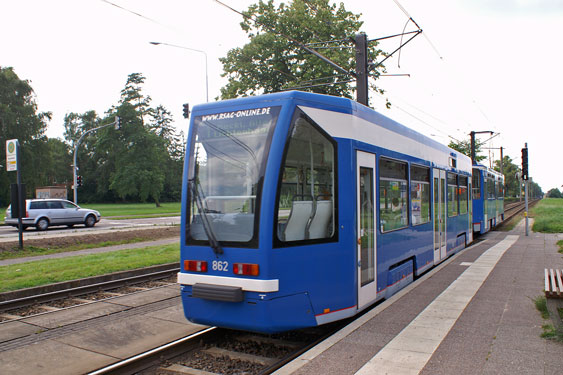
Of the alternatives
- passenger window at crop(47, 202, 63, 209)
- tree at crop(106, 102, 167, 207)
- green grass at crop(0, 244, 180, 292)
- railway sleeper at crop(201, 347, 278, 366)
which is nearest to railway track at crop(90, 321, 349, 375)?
railway sleeper at crop(201, 347, 278, 366)

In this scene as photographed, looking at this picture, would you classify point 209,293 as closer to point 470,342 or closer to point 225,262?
point 225,262

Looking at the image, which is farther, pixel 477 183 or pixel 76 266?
pixel 477 183

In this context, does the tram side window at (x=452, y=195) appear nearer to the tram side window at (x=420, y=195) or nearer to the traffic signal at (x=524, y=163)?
the tram side window at (x=420, y=195)

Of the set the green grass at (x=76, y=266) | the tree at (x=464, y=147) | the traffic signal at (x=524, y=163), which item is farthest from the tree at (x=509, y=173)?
the green grass at (x=76, y=266)

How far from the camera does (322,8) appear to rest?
1169 inches

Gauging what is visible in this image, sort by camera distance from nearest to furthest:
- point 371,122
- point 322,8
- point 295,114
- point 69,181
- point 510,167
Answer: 1. point 295,114
2. point 371,122
3. point 322,8
4. point 69,181
5. point 510,167

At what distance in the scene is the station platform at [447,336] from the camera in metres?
4.50

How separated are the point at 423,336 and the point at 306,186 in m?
2.24

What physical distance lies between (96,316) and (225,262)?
3405mm

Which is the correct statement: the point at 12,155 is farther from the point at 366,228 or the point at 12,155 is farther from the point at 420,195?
the point at 366,228

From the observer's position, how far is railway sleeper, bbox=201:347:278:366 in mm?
5418

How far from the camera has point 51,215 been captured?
25.3 metres

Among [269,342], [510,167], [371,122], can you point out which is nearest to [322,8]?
[371,122]

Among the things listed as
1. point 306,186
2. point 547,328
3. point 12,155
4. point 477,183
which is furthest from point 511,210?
point 306,186
